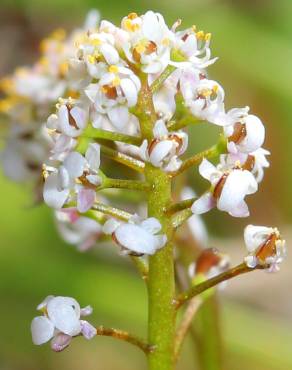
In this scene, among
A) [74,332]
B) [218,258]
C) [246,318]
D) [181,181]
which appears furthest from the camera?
[246,318]

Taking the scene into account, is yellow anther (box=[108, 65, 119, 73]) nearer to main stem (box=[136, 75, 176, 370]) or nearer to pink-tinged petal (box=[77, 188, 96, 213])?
main stem (box=[136, 75, 176, 370])

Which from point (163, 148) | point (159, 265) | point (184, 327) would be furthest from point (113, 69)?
point (184, 327)

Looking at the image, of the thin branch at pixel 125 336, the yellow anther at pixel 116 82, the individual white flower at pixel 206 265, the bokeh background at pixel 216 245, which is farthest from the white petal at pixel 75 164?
the bokeh background at pixel 216 245

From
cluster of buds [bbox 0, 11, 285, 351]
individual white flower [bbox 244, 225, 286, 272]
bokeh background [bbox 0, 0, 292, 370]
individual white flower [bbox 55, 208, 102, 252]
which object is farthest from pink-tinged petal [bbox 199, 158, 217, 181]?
bokeh background [bbox 0, 0, 292, 370]

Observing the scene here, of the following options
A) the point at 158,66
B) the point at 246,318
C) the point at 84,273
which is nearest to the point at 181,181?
the point at 158,66

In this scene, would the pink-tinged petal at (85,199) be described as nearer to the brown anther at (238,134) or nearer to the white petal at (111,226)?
the white petal at (111,226)

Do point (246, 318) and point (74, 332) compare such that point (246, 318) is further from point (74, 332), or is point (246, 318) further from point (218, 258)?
point (74, 332)
